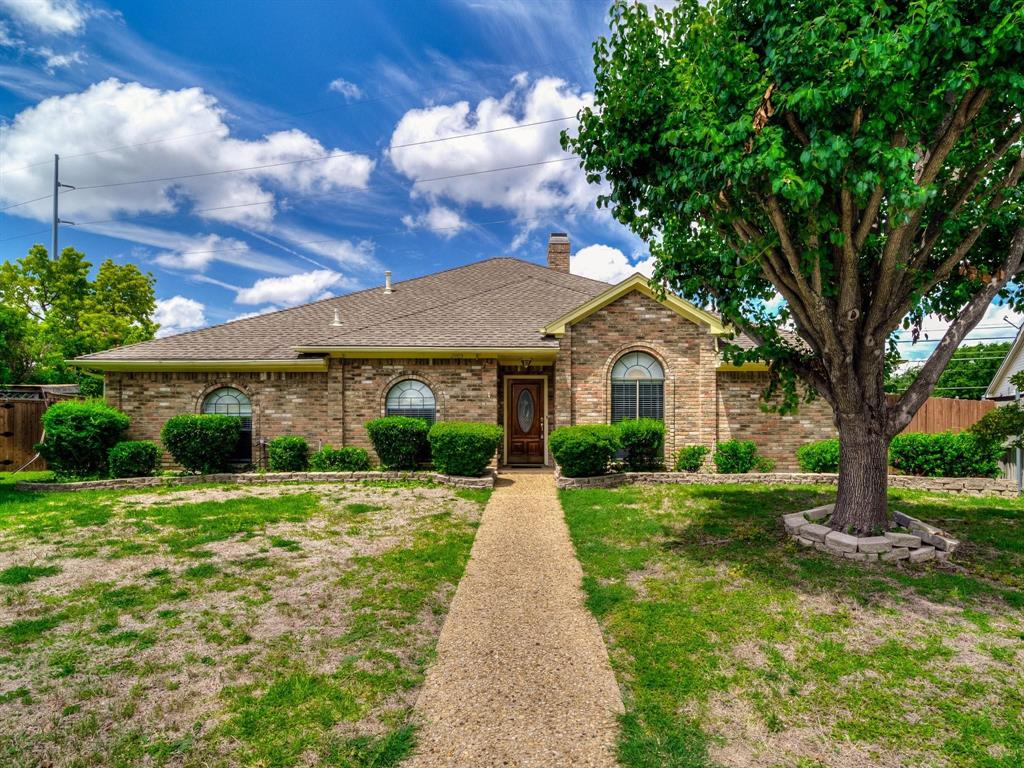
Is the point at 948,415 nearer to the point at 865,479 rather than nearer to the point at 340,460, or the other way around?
the point at 865,479

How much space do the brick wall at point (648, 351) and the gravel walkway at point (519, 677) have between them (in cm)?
622

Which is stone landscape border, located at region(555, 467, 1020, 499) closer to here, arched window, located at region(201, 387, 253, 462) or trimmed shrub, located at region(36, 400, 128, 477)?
arched window, located at region(201, 387, 253, 462)

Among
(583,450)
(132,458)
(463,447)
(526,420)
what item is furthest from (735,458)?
(132,458)

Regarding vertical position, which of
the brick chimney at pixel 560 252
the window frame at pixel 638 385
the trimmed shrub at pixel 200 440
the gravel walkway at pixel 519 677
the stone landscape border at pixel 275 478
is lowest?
the gravel walkway at pixel 519 677

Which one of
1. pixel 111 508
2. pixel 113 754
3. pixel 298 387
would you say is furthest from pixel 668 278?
pixel 111 508

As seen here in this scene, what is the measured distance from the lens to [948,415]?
11.9 meters

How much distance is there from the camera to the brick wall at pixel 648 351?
1178cm

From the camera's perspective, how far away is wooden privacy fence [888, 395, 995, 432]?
11.7 m

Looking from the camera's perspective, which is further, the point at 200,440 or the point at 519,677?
the point at 200,440

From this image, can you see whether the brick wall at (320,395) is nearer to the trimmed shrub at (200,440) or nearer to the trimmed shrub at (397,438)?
the trimmed shrub at (200,440)

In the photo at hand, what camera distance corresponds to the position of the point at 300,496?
30.5 feet

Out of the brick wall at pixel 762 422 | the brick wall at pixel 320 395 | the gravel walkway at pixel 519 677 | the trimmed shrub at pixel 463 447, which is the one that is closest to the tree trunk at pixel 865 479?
the gravel walkway at pixel 519 677

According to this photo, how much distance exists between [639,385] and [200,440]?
1047 cm

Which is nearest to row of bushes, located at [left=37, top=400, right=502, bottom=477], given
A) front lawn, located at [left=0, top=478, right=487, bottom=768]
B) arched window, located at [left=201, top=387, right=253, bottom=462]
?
arched window, located at [left=201, top=387, right=253, bottom=462]
